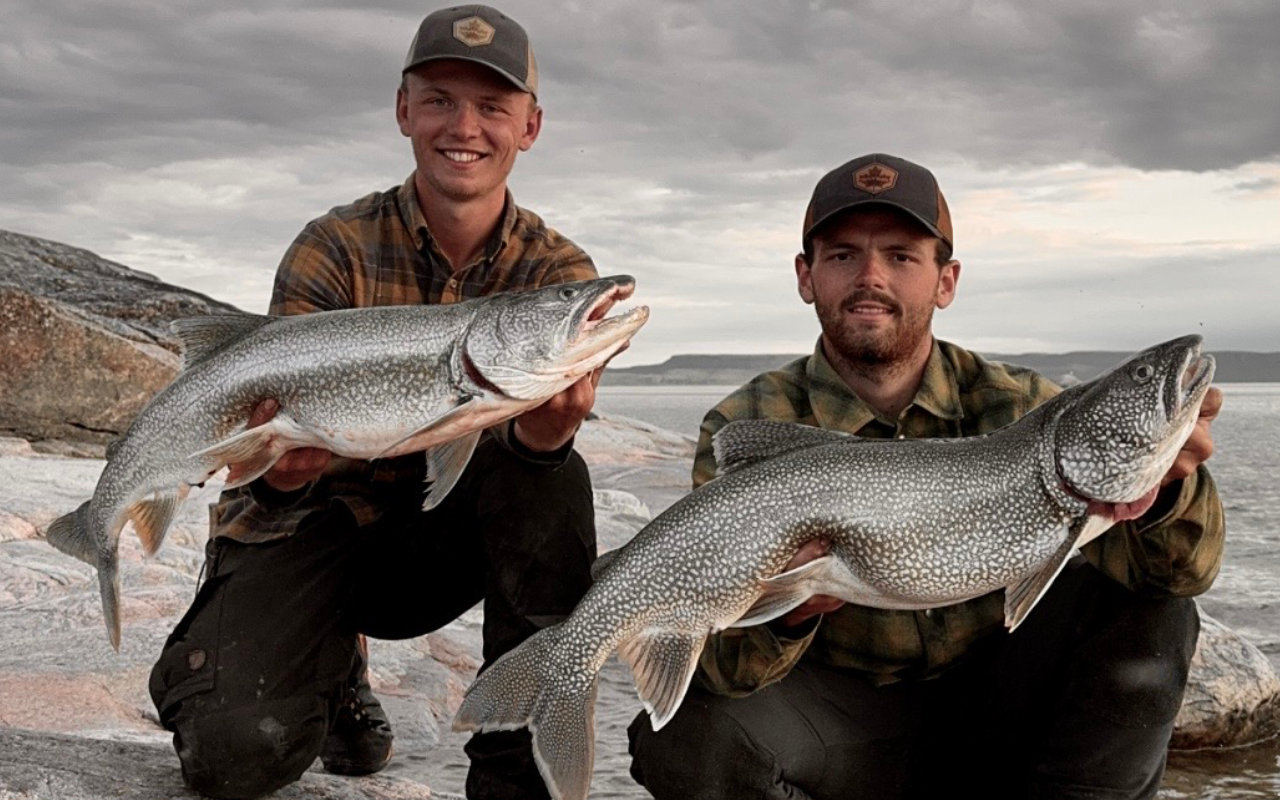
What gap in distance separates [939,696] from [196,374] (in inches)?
107

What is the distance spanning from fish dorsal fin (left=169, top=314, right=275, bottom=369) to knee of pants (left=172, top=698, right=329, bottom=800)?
3.89ft

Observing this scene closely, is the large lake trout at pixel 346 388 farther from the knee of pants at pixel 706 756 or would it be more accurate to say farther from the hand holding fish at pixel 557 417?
the knee of pants at pixel 706 756

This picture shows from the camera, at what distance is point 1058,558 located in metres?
3.61

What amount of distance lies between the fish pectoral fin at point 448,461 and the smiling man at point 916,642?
0.81 m

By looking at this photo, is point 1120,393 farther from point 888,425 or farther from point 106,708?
point 106,708

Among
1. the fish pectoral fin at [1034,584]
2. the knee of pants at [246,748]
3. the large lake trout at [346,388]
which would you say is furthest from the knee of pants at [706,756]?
the knee of pants at [246,748]

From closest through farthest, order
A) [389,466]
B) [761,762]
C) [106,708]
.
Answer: [761,762] → [389,466] → [106,708]

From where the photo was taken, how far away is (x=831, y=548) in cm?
372

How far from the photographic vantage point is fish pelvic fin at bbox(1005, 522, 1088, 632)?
11.7 ft

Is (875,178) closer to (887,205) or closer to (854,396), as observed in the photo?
(887,205)

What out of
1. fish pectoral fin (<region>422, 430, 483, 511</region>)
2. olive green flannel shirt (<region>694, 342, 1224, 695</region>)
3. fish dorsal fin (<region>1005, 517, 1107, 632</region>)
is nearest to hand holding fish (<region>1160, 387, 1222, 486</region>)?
olive green flannel shirt (<region>694, 342, 1224, 695</region>)

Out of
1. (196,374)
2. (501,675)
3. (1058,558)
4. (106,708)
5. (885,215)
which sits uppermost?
(885,215)

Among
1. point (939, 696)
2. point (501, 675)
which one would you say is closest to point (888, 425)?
point (939, 696)

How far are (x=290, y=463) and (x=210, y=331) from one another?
0.54 m
